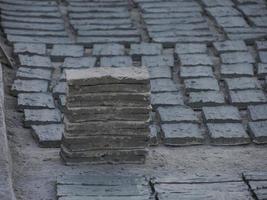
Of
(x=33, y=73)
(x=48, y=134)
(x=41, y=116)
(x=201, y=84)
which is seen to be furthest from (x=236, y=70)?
(x=48, y=134)

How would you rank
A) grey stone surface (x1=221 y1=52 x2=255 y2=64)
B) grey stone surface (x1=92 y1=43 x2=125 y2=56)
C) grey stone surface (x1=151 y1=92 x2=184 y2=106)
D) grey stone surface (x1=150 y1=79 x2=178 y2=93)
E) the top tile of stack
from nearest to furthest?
the top tile of stack → grey stone surface (x1=151 y1=92 x2=184 y2=106) → grey stone surface (x1=150 y1=79 x2=178 y2=93) → grey stone surface (x1=221 y1=52 x2=255 y2=64) → grey stone surface (x1=92 y1=43 x2=125 y2=56)

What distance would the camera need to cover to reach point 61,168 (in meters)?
6.22

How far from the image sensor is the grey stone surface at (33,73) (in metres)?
7.75

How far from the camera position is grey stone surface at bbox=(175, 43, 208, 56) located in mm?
8469

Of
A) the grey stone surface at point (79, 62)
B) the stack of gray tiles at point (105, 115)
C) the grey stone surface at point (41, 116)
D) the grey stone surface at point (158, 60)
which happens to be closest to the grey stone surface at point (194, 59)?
the grey stone surface at point (158, 60)

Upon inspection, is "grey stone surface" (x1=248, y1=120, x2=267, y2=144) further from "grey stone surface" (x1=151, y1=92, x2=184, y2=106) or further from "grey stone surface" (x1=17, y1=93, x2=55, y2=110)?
"grey stone surface" (x1=17, y1=93, x2=55, y2=110)

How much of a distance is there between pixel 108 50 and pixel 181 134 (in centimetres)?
202

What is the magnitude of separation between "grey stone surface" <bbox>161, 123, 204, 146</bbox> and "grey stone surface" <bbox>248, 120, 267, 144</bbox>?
1.40 feet

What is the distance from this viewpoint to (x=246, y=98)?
7453 millimetres

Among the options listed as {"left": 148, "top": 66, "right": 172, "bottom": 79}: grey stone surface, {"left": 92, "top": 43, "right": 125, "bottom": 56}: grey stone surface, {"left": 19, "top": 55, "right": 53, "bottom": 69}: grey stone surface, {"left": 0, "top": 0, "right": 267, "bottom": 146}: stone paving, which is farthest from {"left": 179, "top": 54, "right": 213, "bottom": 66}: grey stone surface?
{"left": 19, "top": 55, "right": 53, "bottom": 69}: grey stone surface

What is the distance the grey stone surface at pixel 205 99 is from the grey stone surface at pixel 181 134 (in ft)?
1.50

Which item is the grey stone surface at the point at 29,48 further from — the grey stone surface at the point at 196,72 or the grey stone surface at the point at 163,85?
the grey stone surface at the point at 196,72

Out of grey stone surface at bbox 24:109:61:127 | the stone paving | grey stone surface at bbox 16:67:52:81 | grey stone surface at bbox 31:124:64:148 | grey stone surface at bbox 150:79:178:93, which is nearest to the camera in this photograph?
grey stone surface at bbox 31:124:64:148

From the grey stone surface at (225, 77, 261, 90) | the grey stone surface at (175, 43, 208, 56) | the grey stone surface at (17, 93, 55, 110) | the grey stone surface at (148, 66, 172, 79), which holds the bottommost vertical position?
the grey stone surface at (17, 93, 55, 110)
